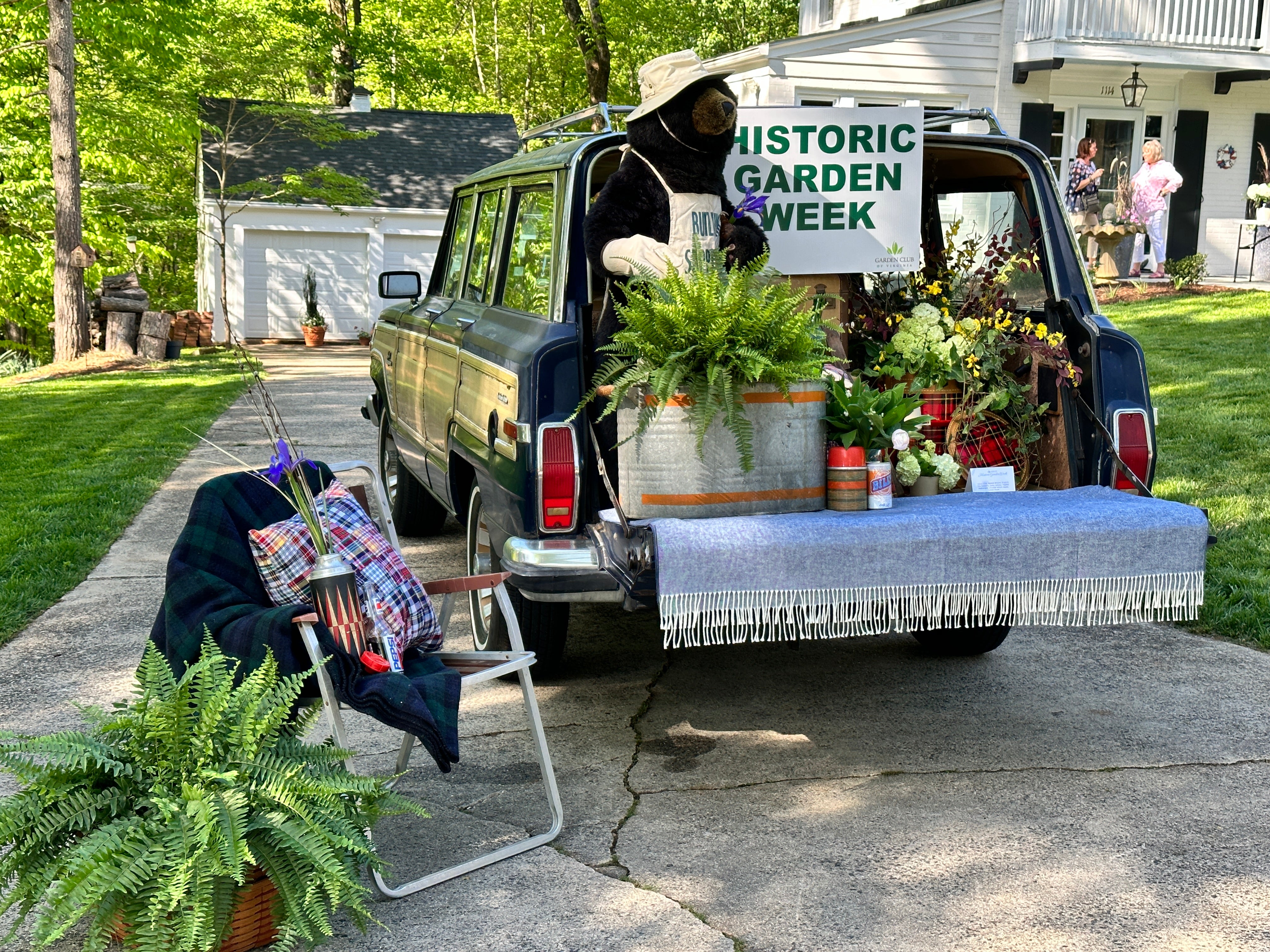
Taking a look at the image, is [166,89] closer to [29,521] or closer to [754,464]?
[29,521]

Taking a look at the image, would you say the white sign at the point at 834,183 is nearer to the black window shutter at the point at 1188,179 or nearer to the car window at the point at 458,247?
the car window at the point at 458,247

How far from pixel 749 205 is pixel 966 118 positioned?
1052mm

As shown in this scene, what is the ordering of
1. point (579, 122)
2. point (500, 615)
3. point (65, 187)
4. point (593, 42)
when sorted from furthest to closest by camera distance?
point (593, 42)
point (65, 187)
point (579, 122)
point (500, 615)

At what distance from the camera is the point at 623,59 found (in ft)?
124

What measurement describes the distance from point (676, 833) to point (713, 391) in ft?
4.20

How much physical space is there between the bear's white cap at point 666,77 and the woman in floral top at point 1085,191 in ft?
44.2

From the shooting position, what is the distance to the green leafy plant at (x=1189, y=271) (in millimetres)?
16953

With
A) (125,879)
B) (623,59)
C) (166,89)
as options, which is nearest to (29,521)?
(125,879)

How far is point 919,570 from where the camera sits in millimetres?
3711

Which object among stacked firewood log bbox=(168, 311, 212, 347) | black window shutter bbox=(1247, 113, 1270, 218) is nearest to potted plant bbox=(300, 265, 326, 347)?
stacked firewood log bbox=(168, 311, 212, 347)

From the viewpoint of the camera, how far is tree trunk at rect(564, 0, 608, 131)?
27.9 metres

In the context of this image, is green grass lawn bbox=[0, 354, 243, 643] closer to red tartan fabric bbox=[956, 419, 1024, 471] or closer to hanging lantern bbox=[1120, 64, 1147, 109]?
red tartan fabric bbox=[956, 419, 1024, 471]

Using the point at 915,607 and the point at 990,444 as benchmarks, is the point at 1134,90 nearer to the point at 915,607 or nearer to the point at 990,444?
the point at 990,444

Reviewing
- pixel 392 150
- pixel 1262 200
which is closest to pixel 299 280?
pixel 392 150
